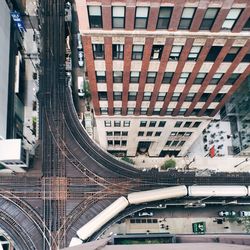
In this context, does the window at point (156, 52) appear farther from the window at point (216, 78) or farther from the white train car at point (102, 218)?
the white train car at point (102, 218)

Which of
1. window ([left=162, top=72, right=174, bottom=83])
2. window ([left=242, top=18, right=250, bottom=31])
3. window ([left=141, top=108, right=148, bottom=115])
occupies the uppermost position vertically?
window ([left=242, top=18, right=250, bottom=31])

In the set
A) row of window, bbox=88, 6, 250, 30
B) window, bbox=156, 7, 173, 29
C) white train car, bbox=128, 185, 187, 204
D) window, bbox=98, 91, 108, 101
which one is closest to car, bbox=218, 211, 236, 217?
white train car, bbox=128, 185, 187, 204

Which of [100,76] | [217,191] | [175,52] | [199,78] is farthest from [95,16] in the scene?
[217,191]

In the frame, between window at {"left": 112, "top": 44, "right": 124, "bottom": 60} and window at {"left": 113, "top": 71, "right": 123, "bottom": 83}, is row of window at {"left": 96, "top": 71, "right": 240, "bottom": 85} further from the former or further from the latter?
window at {"left": 112, "top": 44, "right": 124, "bottom": 60}

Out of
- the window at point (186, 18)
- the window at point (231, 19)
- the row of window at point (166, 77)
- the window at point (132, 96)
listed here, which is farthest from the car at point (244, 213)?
the window at point (186, 18)

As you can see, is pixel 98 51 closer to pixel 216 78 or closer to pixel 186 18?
pixel 186 18

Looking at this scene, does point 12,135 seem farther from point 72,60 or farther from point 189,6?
point 189,6

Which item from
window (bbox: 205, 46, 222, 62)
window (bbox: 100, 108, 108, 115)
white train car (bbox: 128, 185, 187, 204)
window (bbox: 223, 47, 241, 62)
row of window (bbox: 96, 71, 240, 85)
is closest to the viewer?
window (bbox: 205, 46, 222, 62)
